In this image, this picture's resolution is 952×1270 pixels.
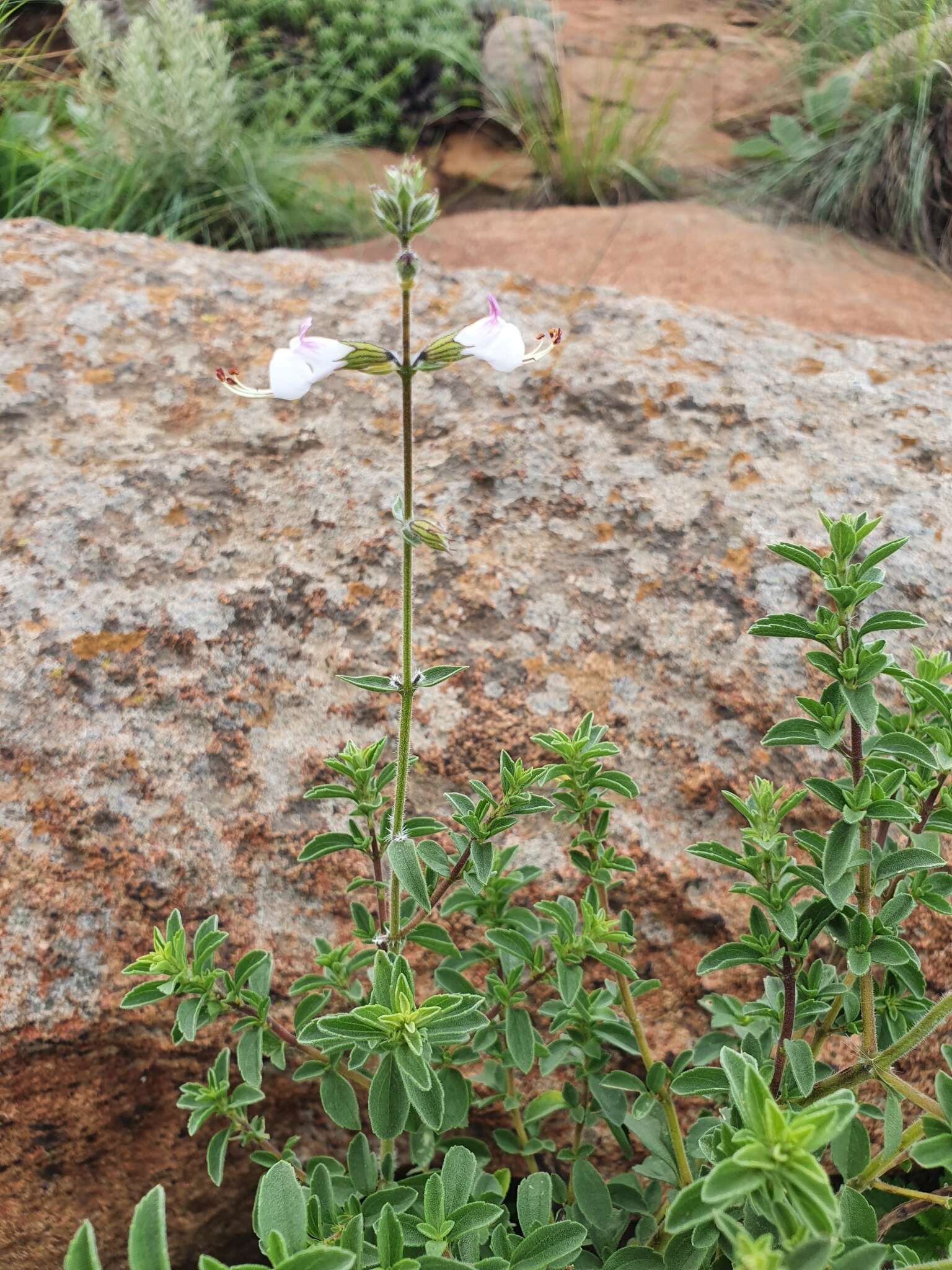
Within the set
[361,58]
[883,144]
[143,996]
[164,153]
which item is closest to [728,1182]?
[143,996]

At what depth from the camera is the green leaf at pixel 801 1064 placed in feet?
4.04

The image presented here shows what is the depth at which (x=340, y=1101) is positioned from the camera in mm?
1488

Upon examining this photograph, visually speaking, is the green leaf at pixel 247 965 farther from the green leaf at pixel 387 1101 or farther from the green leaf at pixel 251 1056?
the green leaf at pixel 387 1101

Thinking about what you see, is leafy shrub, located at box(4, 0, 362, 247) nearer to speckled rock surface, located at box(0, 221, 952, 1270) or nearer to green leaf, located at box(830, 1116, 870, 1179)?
speckled rock surface, located at box(0, 221, 952, 1270)

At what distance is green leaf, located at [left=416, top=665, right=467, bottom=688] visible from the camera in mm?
1287

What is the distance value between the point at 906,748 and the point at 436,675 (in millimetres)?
614

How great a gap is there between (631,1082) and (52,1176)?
3.23ft

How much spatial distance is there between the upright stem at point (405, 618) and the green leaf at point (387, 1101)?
183 millimetres

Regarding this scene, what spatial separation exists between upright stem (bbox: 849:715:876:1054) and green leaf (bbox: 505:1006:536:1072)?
18.5 inches

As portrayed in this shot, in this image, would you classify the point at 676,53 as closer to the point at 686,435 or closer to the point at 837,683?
the point at 686,435

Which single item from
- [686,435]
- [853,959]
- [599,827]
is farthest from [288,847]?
[686,435]

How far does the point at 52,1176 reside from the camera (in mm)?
1653

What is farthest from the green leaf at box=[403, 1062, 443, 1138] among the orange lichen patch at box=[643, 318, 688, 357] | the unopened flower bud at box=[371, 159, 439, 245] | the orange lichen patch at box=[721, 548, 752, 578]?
the orange lichen patch at box=[643, 318, 688, 357]

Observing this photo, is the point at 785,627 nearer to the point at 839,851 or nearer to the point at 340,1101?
the point at 839,851
